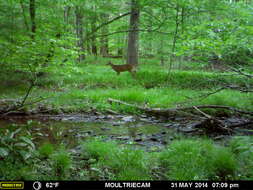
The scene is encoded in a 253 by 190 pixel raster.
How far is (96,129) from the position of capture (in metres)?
5.81

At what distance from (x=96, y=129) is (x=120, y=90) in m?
3.68

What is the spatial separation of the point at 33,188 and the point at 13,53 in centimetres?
301

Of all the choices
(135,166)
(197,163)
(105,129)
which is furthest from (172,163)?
(105,129)

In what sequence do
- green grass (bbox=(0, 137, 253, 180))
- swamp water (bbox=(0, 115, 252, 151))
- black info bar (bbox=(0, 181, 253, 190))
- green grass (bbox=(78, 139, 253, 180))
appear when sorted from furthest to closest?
swamp water (bbox=(0, 115, 252, 151)) < green grass (bbox=(78, 139, 253, 180)) < green grass (bbox=(0, 137, 253, 180)) < black info bar (bbox=(0, 181, 253, 190))

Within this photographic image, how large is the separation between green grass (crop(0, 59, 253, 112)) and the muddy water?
74cm

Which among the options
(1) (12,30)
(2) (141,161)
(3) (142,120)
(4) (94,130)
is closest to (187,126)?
(3) (142,120)

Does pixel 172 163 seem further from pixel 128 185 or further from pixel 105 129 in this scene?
pixel 105 129

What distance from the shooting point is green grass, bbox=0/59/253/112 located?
7.41m

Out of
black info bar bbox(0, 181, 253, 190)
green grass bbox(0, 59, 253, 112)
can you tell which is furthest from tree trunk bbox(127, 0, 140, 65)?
black info bar bbox(0, 181, 253, 190)

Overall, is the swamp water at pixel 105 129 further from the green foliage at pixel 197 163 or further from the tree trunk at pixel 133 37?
the tree trunk at pixel 133 37

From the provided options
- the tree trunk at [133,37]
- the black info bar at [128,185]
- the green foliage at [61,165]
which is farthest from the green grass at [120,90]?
the black info bar at [128,185]

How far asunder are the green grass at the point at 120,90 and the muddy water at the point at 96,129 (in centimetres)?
74

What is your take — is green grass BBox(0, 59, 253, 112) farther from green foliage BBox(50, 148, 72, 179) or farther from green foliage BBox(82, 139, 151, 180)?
Result: green foliage BBox(50, 148, 72, 179)

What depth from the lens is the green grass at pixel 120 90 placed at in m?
7.41
